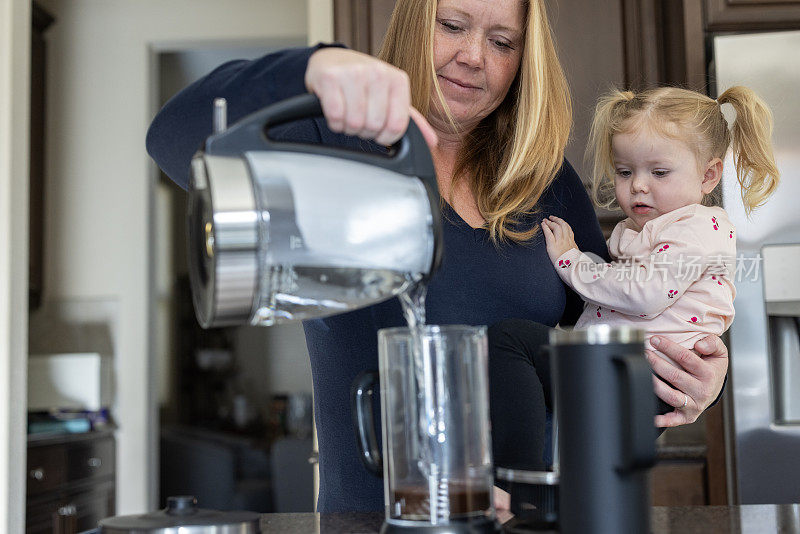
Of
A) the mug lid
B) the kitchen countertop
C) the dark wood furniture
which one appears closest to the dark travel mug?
the mug lid

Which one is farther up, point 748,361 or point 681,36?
point 681,36

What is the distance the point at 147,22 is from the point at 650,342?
10.7 ft

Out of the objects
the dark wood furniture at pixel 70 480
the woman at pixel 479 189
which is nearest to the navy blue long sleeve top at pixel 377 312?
the woman at pixel 479 189

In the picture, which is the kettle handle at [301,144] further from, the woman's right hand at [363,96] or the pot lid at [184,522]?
the pot lid at [184,522]

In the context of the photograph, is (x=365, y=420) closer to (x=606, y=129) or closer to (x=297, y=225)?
(x=297, y=225)

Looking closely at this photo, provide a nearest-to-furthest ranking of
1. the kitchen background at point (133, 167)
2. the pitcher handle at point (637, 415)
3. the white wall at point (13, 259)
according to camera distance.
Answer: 1. the pitcher handle at point (637, 415)
2. the kitchen background at point (133, 167)
3. the white wall at point (13, 259)

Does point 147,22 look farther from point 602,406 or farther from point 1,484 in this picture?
point 602,406

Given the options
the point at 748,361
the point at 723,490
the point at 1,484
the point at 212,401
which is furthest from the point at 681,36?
the point at 212,401

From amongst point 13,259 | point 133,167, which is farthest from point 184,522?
point 133,167

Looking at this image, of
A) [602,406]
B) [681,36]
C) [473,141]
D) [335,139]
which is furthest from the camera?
[681,36]

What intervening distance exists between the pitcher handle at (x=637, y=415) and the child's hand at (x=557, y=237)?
59cm

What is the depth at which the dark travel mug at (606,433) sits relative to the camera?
61cm

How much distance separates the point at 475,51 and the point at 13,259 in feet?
7.43

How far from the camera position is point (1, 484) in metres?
2.80
